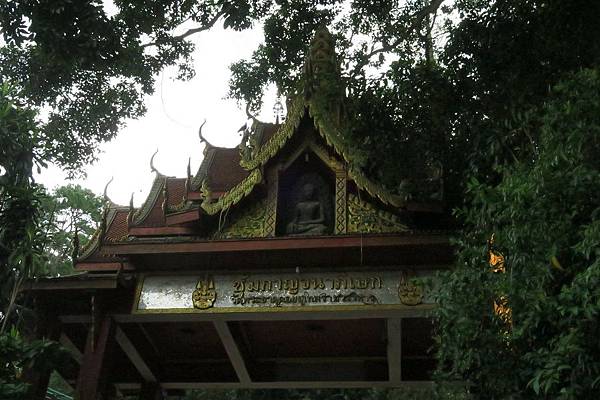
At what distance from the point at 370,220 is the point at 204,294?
7.34ft

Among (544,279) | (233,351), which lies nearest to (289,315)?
(233,351)

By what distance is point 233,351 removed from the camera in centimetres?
962

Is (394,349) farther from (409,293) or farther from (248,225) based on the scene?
(248,225)

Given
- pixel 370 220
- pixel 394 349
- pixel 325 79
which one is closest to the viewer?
pixel 325 79

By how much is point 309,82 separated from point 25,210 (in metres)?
3.61

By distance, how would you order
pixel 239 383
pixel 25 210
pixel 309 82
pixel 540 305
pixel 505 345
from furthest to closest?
pixel 239 383 < pixel 309 82 < pixel 25 210 < pixel 505 345 < pixel 540 305

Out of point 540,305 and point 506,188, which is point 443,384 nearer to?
point 540,305

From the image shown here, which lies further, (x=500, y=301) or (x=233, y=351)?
(x=233, y=351)

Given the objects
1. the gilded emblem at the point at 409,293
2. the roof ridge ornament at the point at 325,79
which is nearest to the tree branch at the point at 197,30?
the roof ridge ornament at the point at 325,79

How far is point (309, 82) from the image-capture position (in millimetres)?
8281

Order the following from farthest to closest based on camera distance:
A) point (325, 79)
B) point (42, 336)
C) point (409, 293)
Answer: point (42, 336)
point (409, 293)
point (325, 79)

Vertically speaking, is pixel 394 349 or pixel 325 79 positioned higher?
pixel 325 79

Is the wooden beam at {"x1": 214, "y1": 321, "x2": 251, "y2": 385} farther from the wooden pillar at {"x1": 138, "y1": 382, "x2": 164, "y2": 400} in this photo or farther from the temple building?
the wooden pillar at {"x1": 138, "y1": 382, "x2": 164, "y2": 400}

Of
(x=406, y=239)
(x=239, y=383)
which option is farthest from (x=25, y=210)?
(x=239, y=383)
